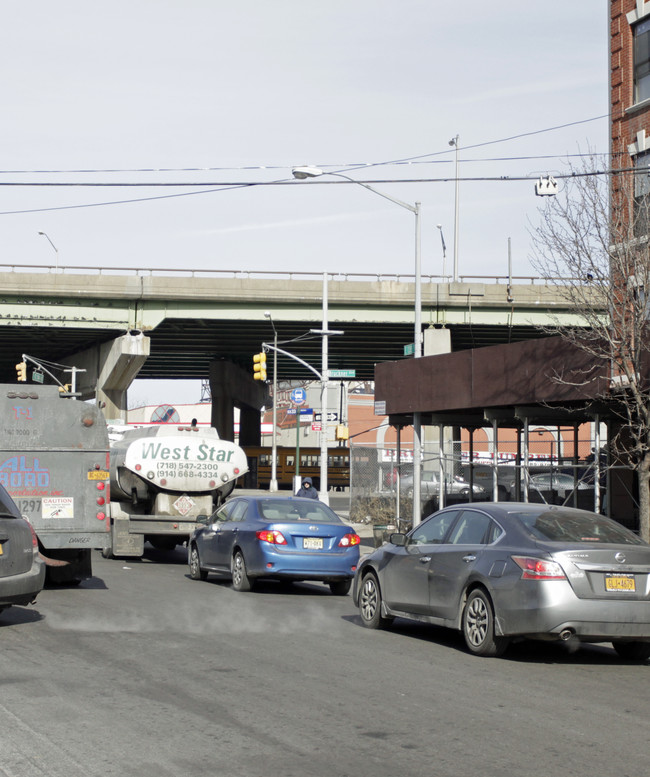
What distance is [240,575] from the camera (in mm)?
16688

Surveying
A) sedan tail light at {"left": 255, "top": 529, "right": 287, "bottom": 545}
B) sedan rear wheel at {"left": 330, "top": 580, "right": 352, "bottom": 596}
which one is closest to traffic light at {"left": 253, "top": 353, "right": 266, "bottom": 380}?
sedan rear wheel at {"left": 330, "top": 580, "right": 352, "bottom": 596}

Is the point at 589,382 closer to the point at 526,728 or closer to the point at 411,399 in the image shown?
the point at 411,399

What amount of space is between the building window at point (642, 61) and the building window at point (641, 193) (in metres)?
1.70

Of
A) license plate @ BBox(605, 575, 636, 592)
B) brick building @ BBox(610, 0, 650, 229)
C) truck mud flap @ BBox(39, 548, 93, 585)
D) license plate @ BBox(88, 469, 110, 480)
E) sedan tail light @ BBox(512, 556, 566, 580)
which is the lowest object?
truck mud flap @ BBox(39, 548, 93, 585)

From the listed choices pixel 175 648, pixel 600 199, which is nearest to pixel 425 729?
pixel 175 648

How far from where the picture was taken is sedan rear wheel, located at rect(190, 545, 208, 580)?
1866 cm

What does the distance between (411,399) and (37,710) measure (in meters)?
21.3

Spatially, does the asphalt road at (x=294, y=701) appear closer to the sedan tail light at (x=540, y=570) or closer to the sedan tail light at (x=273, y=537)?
the sedan tail light at (x=540, y=570)

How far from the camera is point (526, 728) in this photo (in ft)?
24.2

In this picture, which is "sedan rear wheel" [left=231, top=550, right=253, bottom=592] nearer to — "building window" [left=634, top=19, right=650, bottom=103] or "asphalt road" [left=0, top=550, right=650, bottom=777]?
"asphalt road" [left=0, top=550, right=650, bottom=777]

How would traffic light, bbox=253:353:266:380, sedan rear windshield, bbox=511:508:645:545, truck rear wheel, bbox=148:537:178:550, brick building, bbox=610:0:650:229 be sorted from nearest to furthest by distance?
sedan rear windshield, bbox=511:508:645:545
truck rear wheel, bbox=148:537:178:550
brick building, bbox=610:0:650:229
traffic light, bbox=253:353:266:380

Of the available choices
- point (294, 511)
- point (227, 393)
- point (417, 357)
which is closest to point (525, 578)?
point (294, 511)

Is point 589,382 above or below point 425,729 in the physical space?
above

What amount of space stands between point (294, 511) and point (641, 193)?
1100cm
